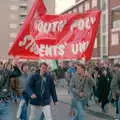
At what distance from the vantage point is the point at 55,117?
14.6 meters

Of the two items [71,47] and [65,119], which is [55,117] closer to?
[65,119]

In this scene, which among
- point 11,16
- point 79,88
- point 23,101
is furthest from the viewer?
point 11,16

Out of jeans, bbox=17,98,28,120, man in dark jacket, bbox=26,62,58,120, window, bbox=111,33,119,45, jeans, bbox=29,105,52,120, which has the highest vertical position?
window, bbox=111,33,119,45

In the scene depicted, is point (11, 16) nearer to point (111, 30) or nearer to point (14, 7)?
point (14, 7)

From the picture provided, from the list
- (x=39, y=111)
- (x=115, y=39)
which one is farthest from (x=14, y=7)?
→ (x=39, y=111)

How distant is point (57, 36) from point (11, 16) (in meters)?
94.3

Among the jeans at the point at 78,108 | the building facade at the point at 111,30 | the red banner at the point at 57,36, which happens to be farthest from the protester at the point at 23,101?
the building facade at the point at 111,30

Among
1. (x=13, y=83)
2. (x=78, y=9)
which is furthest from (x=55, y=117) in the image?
(x=78, y=9)

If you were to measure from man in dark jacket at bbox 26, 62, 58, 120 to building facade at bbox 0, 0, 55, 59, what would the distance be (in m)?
92.4

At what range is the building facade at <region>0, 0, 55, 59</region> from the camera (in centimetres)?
10211

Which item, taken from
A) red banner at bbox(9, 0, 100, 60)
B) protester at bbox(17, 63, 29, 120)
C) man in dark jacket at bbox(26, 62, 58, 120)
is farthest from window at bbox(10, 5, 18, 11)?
man in dark jacket at bbox(26, 62, 58, 120)

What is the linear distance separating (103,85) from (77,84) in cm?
744

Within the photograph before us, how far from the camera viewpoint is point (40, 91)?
29.9ft

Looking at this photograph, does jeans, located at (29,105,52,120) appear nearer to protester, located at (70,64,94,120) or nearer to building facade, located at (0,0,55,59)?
protester, located at (70,64,94,120)
